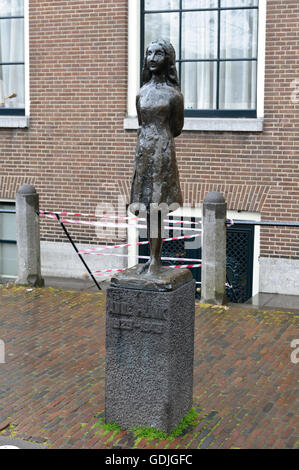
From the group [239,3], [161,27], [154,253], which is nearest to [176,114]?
[154,253]

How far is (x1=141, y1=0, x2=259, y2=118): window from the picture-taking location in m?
10.5

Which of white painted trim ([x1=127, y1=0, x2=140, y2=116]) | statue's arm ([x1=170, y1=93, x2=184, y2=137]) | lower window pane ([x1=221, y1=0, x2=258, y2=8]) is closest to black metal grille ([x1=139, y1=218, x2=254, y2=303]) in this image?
white painted trim ([x1=127, y1=0, x2=140, y2=116])

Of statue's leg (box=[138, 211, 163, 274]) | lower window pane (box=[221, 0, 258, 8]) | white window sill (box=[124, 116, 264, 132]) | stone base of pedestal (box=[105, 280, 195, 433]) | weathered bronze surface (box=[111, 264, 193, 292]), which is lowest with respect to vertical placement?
stone base of pedestal (box=[105, 280, 195, 433])

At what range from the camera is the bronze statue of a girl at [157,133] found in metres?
5.29

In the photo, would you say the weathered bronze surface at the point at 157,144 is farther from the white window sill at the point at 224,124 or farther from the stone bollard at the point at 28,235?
the white window sill at the point at 224,124

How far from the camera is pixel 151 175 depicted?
531 centimetres

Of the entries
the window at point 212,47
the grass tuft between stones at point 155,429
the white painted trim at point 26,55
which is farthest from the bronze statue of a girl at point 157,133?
the white painted trim at point 26,55

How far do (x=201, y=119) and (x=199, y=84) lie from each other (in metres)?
0.86

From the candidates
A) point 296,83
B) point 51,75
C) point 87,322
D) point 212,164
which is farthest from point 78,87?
point 87,322

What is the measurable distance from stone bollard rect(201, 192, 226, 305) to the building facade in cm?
167

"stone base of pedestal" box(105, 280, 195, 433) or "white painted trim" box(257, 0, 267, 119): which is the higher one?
"white painted trim" box(257, 0, 267, 119)

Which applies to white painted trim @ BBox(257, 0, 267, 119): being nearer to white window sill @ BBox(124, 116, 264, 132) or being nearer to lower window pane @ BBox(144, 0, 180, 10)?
white window sill @ BBox(124, 116, 264, 132)

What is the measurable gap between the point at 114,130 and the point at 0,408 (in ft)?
20.5
